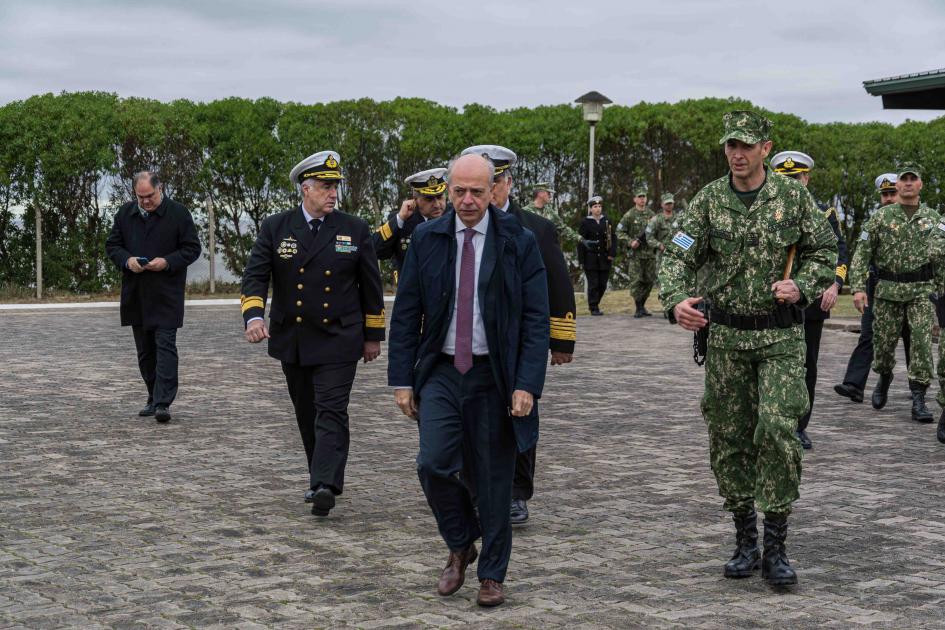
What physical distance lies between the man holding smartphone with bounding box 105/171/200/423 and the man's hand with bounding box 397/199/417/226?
208cm

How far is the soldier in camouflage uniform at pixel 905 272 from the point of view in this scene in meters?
10.8

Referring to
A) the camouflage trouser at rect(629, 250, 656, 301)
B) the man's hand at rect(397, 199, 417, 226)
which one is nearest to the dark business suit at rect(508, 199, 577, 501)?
the man's hand at rect(397, 199, 417, 226)

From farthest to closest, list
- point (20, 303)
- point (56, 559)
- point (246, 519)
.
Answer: point (20, 303) → point (246, 519) → point (56, 559)

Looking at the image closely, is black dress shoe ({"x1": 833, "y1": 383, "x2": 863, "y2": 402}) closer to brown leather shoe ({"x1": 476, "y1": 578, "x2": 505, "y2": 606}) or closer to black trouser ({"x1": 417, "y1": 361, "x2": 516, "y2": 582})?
black trouser ({"x1": 417, "y1": 361, "x2": 516, "y2": 582})

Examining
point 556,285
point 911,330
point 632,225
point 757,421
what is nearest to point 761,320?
point 757,421

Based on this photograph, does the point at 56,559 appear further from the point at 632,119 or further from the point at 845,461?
the point at 632,119

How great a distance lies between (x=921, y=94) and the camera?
2045cm

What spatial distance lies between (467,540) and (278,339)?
232 centimetres

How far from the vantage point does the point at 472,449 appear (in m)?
5.80

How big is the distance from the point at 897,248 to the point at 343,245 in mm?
5196

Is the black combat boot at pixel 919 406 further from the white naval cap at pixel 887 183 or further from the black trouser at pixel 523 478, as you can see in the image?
the black trouser at pixel 523 478

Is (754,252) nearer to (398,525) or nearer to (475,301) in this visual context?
(475,301)

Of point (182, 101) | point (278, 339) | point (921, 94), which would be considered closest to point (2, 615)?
point (278, 339)

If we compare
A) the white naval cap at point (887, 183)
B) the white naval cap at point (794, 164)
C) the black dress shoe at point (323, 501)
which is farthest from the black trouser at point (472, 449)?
the white naval cap at point (887, 183)
